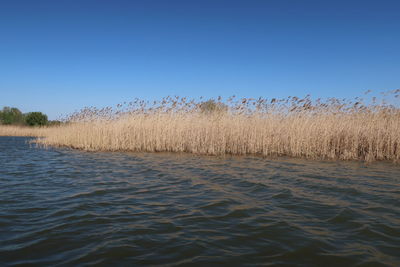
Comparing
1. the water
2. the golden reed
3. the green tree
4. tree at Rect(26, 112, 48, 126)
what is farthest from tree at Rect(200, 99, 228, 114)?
the green tree

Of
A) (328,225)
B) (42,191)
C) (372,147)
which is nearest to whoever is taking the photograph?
(328,225)

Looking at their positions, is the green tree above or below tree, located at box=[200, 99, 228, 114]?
above

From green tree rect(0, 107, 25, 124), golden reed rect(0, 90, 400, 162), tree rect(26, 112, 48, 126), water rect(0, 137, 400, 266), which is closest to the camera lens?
water rect(0, 137, 400, 266)

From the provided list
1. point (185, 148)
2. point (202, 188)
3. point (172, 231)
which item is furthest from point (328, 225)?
point (185, 148)

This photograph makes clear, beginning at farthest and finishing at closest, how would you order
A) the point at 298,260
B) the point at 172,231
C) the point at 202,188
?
the point at 202,188 → the point at 172,231 → the point at 298,260

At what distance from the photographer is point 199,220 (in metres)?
2.79

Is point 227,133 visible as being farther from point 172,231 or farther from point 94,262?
point 94,262

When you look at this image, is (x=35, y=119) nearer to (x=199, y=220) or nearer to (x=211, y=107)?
(x=211, y=107)

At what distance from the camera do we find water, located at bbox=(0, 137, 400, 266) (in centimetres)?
201

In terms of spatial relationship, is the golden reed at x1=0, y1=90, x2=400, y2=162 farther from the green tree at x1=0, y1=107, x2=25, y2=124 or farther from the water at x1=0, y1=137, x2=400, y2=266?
the green tree at x1=0, y1=107, x2=25, y2=124

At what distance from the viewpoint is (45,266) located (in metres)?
1.82

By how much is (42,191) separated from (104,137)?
7167 millimetres

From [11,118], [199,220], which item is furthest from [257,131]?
[11,118]

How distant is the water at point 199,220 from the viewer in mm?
2010
